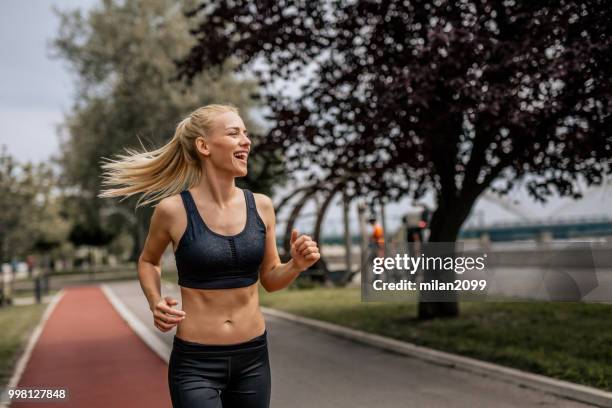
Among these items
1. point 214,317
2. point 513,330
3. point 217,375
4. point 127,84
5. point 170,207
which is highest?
point 127,84

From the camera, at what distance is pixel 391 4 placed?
392 inches

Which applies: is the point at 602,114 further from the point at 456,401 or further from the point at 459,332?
the point at 456,401

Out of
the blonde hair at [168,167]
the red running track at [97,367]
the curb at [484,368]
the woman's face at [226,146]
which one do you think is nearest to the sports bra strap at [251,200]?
the woman's face at [226,146]

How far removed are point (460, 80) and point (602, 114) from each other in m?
2.06

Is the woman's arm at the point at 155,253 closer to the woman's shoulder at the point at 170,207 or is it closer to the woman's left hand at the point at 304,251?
the woman's shoulder at the point at 170,207

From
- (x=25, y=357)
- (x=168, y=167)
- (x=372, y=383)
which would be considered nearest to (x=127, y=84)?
(x=25, y=357)

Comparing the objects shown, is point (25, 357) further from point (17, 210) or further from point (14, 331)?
point (17, 210)

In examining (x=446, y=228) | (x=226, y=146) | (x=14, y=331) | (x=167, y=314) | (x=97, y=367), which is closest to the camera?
(x=167, y=314)

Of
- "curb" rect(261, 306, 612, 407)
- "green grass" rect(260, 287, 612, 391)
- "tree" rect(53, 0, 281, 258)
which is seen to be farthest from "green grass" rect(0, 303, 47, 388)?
"tree" rect(53, 0, 281, 258)

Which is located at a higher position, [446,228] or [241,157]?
[241,157]

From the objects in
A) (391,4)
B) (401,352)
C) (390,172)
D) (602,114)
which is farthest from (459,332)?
(391,4)

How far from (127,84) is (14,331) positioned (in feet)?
72.7

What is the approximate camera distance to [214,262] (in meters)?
2.75

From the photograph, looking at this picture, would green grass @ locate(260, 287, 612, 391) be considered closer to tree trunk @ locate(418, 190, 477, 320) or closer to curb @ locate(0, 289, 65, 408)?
tree trunk @ locate(418, 190, 477, 320)
